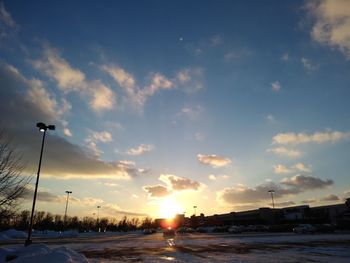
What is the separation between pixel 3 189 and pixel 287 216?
133 metres

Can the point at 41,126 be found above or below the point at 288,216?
above

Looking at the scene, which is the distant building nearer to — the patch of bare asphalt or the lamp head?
the patch of bare asphalt

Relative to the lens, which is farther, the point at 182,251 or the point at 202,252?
the point at 182,251

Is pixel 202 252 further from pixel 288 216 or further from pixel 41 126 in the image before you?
pixel 288 216

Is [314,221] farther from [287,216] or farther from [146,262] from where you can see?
[146,262]

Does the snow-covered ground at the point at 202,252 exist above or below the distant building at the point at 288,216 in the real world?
below

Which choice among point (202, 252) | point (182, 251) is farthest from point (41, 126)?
point (202, 252)

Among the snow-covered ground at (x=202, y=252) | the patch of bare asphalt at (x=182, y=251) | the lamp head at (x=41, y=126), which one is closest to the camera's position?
the snow-covered ground at (x=202, y=252)

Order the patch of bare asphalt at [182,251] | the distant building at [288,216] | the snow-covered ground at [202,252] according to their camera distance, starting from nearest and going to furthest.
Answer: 1. the snow-covered ground at [202,252]
2. the patch of bare asphalt at [182,251]
3. the distant building at [288,216]

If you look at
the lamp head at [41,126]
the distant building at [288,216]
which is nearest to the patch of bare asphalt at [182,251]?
the lamp head at [41,126]

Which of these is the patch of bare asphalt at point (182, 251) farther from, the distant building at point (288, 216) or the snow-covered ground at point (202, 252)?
the distant building at point (288, 216)

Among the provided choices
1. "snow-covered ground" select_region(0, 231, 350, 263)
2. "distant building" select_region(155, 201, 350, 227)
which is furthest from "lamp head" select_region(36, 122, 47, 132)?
"distant building" select_region(155, 201, 350, 227)

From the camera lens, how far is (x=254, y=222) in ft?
491

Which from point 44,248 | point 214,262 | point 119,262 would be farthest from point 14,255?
point 214,262
